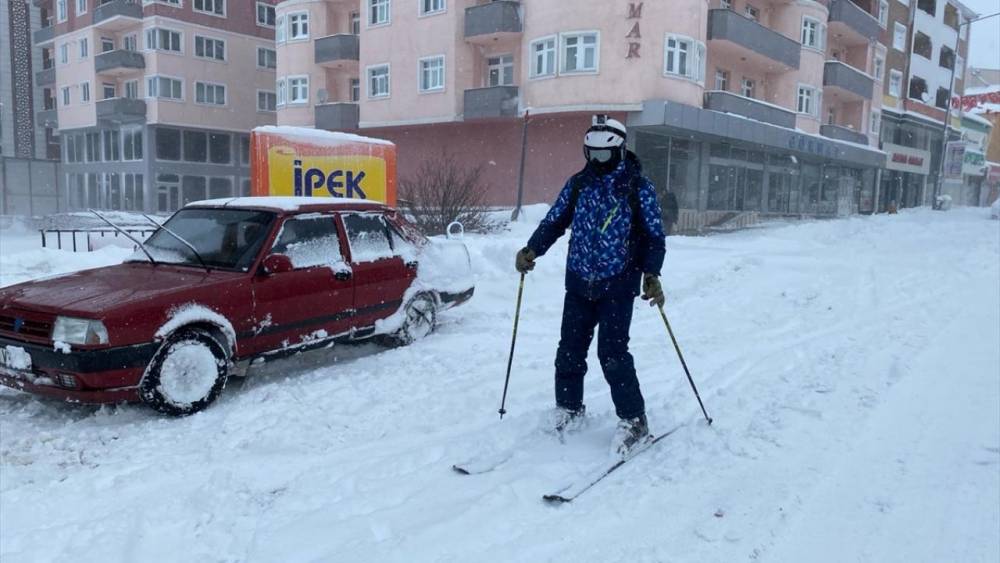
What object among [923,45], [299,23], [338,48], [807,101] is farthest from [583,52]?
[923,45]

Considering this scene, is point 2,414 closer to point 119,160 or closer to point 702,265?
point 702,265

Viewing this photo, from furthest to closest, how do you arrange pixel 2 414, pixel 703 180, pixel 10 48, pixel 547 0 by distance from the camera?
pixel 10 48 < pixel 703 180 < pixel 547 0 < pixel 2 414

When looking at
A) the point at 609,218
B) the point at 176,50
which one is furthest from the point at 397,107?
the point at 609,218

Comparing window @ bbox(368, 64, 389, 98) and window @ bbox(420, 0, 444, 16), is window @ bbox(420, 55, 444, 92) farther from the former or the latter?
window @ bbox(368, 64, 389, 98)

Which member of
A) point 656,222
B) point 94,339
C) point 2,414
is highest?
point 656,222

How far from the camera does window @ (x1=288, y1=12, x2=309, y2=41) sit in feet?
106

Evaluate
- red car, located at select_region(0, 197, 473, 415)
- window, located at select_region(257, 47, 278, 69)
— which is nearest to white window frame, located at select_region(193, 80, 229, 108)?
window, located at select_region(257, 47, 278, 69)

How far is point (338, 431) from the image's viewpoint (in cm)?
457

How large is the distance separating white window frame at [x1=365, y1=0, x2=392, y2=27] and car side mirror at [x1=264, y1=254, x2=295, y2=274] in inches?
993

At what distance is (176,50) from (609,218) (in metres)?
41.8

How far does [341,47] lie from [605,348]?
29351mm

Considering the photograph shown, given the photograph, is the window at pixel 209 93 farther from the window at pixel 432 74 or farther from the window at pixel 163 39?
the window at pixel 432 74

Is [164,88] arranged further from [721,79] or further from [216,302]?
[216,302]

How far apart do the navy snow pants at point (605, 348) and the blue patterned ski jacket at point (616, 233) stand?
0.32ft
